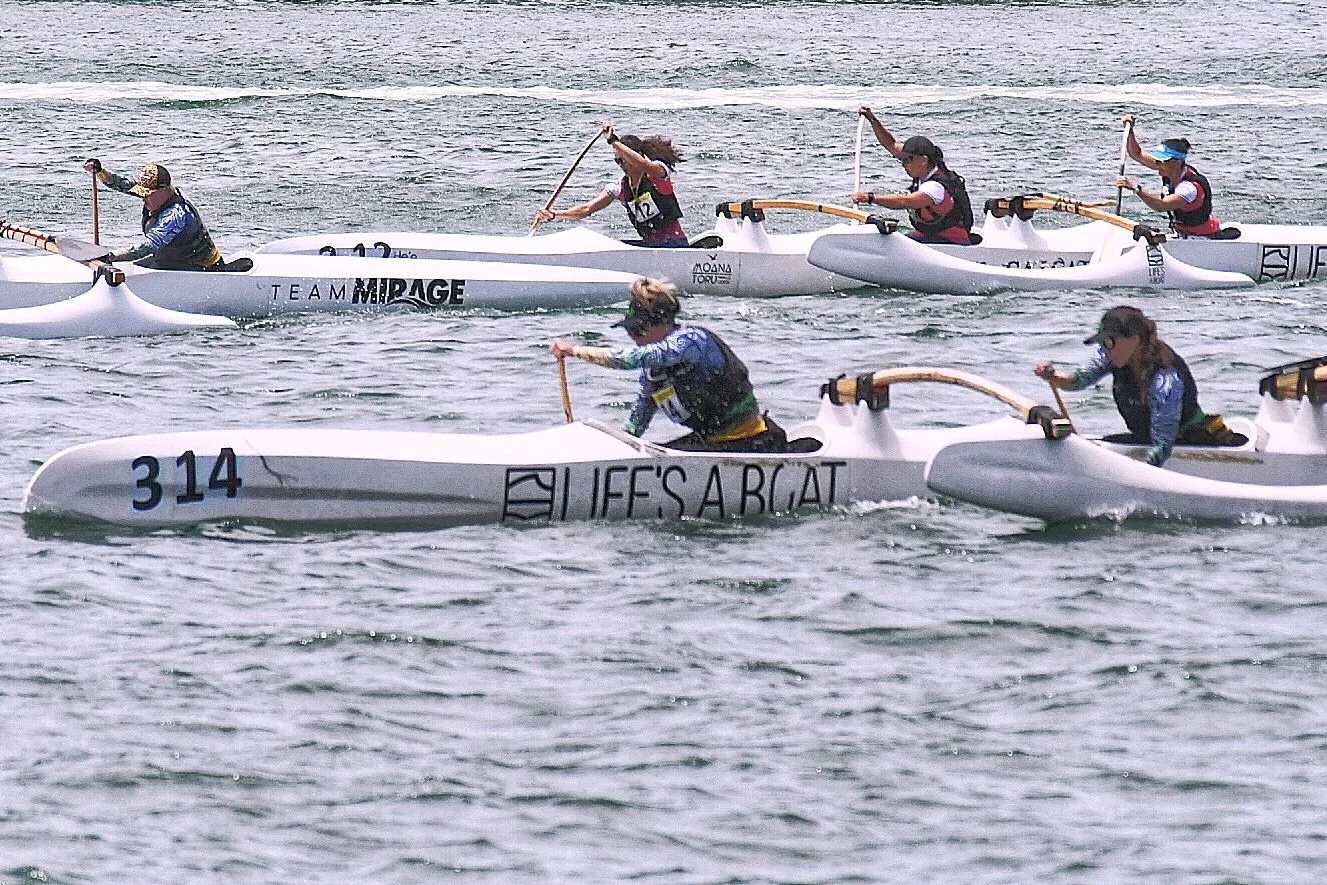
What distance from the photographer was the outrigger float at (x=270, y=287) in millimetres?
19625

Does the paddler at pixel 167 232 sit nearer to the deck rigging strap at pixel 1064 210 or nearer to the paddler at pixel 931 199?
the paddler at pixel 931 199

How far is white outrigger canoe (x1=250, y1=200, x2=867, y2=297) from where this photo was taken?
72.8 ft

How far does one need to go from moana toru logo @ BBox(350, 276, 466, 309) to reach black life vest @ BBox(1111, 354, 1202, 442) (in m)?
8.82

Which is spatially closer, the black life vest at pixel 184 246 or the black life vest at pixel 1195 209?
the black life vest at pixel 184 246

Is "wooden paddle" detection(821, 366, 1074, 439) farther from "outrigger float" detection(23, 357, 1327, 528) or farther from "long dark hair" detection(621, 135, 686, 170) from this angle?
"long dark hair" detection(621, 135, 686, 170)

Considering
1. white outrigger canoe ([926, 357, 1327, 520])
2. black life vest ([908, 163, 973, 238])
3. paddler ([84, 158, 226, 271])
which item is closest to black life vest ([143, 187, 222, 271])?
paddler ([84, 158, 226, 271])

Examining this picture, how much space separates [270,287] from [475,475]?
7.99 m

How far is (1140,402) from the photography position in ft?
45.2

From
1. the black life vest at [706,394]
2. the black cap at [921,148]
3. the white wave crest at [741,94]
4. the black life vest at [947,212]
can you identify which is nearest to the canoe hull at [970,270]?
the black life vest at [947,212]

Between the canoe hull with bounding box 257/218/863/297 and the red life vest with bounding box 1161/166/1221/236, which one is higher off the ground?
the red life vest with bounding box 1161/166/1221/236

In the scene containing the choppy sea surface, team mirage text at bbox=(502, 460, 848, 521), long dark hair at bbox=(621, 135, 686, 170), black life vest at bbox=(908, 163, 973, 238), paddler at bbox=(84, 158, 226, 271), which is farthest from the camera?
black life vest at bbox=(908, 163, 973, 238)

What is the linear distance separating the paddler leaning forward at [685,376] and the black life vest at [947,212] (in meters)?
9.00

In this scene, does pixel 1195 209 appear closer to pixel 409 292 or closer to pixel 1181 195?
pixel 1181 195

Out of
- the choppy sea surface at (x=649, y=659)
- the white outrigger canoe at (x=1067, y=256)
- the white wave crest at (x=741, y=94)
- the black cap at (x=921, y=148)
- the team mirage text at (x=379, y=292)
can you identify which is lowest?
the choppy sea surface at (x=649, y=659)
